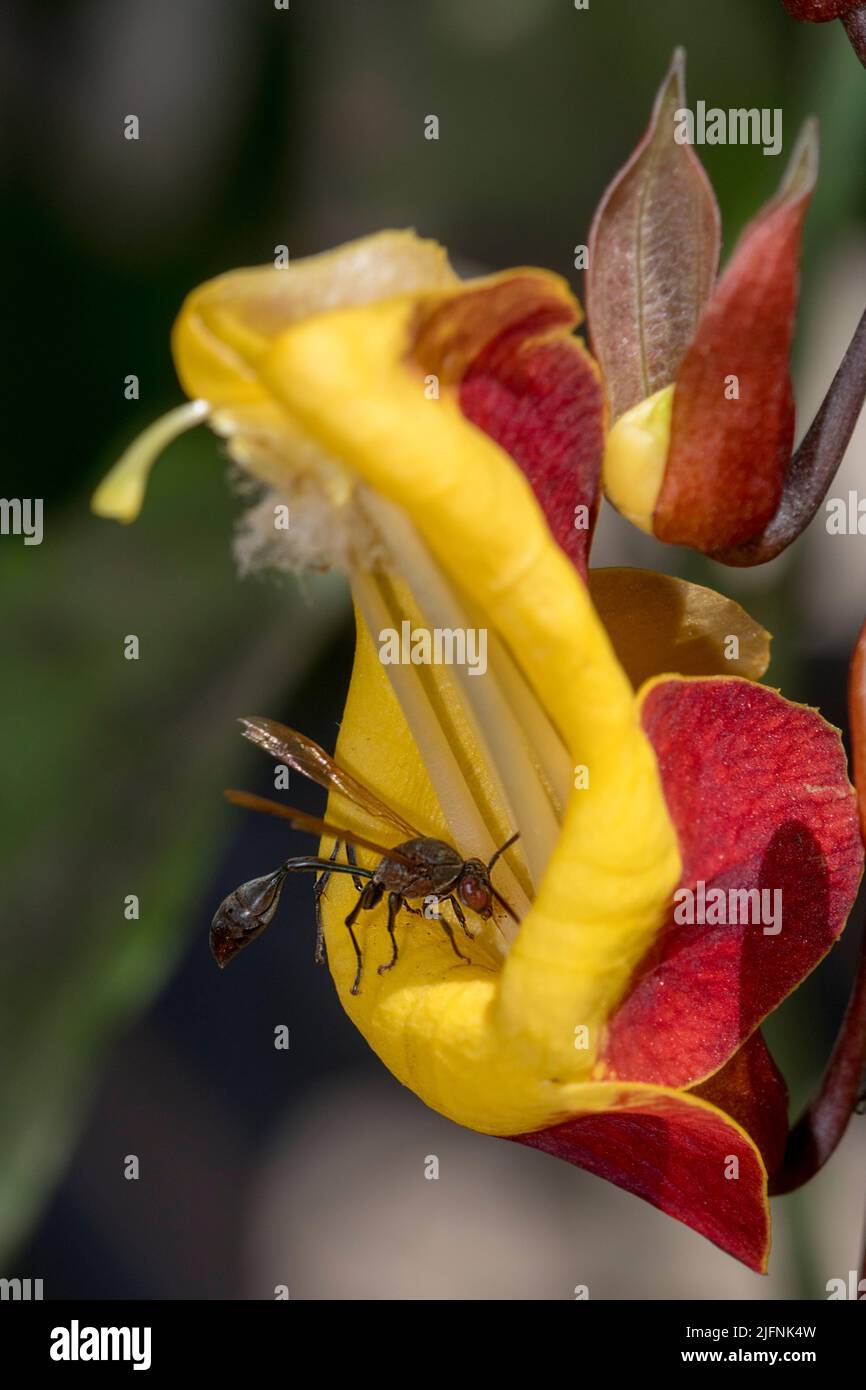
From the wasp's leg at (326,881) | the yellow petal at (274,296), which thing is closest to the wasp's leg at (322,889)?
the wasp's leg at (326,881)

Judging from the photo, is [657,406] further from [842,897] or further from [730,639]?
[842,897]

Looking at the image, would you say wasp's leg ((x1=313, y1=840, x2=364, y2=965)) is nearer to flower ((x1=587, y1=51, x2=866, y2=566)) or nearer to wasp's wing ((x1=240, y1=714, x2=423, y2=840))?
wasp's wing ((x1=240, y1=714, x2=423, y2=840))

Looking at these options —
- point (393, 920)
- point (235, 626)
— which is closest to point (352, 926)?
point (393, 920)

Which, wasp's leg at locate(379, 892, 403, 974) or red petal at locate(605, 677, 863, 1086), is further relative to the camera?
wasp's leg at locate(379, 892, 403, 974)

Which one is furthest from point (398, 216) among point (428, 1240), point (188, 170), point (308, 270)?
→ point (308, 270)

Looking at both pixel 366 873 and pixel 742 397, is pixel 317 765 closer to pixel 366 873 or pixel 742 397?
pixel 366 873

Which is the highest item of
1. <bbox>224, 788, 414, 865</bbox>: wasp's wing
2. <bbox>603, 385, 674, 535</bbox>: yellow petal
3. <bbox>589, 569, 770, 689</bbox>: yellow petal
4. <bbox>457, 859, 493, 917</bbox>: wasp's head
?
<bbox>603, 385, 674, 535</bbox>: yellow petal

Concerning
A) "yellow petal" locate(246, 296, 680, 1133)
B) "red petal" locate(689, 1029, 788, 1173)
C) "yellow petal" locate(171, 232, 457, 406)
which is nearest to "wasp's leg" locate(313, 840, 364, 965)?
"yellow petal" locate(246, 296, 680, 1133)

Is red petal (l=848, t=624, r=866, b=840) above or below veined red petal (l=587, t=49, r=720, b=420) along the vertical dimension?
below
